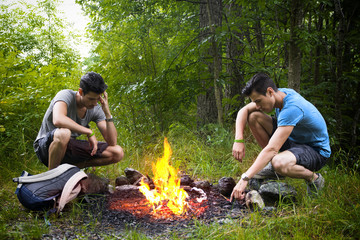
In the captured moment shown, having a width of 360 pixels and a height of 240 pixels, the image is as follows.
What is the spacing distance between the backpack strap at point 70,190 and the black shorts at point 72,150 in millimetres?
651

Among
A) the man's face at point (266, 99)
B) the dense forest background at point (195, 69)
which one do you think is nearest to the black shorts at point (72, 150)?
the dense forest background at point (195, 69)

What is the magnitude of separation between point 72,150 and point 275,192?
→ 2580 millimetres

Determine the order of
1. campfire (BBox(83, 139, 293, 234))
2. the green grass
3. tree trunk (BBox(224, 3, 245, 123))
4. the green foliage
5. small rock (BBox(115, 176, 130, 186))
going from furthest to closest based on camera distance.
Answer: tree trunk (BBox(224, 3, 245, 123)), the green foliage, small rock (BBox(115, 176, 130, 186)), campfire (BBox(83, 139, 293, 234)), the green grass

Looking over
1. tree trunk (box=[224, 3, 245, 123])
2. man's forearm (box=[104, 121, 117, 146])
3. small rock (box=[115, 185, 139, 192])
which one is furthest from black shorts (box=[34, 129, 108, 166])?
tree trunk (box=[224, 3, 245, 123])

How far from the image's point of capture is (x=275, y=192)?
3170mm

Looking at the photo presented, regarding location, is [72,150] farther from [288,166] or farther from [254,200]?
[288,166]

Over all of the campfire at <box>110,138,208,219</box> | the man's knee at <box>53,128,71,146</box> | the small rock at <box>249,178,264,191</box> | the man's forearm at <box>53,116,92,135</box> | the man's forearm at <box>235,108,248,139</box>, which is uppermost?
the man's forearm at <box>53,116,92,135</box>

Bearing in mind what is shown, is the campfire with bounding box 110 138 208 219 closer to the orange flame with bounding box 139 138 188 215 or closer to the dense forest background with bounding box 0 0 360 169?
the orange flame with bounding box 139 138 188 215

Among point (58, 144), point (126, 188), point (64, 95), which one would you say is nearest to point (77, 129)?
point (58, 144)

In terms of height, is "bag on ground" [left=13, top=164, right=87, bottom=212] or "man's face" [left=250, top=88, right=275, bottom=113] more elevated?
"man's face" [left=250, top=88, right=275, bottom=113]

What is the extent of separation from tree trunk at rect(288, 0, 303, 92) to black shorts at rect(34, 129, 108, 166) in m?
3.08

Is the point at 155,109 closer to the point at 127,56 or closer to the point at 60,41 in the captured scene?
the point at 127,56

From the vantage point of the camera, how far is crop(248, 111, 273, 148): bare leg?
3590mm

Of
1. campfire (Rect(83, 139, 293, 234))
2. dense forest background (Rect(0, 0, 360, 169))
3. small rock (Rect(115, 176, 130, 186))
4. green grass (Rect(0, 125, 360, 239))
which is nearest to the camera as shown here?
green grass (Rect(0, 125, 360, 239))
